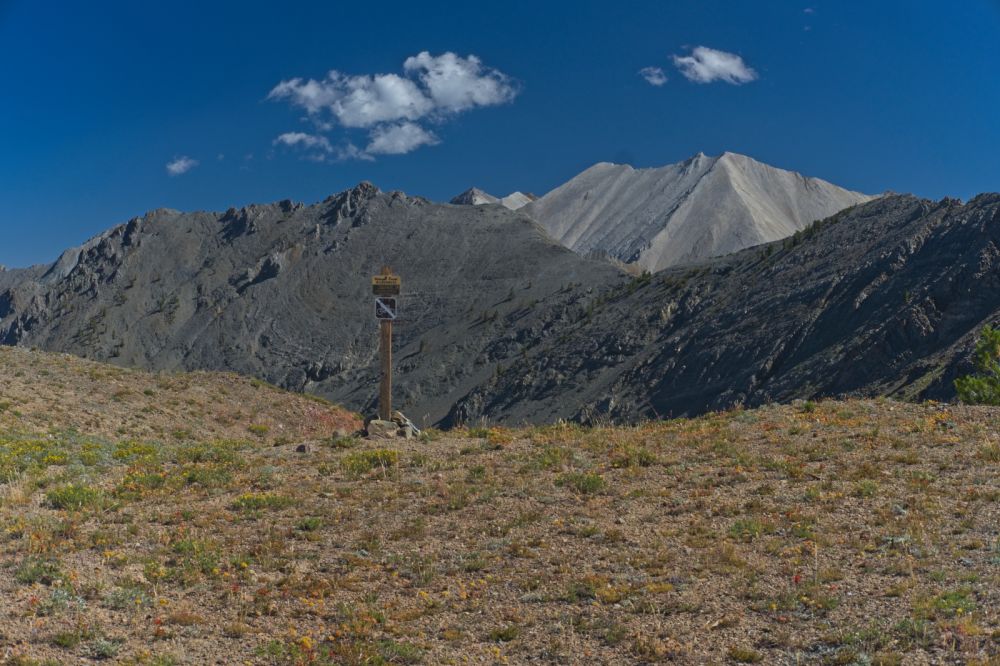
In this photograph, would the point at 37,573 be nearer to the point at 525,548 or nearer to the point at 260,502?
the point at 260,502

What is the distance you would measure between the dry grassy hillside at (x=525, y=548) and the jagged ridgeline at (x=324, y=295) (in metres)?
64.7

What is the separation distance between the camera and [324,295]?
117312 millimetres

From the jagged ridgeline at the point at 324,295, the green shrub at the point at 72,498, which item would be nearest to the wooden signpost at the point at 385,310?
the green shrub at the point at 72,498

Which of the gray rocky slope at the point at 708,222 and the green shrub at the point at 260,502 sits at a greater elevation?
the gray rocky slope at the point at 708,222

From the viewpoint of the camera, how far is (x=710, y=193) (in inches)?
7500

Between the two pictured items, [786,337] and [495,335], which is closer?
[786,337]

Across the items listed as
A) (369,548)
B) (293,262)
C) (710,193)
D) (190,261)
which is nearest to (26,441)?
(369,548)

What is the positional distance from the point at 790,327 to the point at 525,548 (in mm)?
56160

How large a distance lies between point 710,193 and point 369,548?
190979 millimetres

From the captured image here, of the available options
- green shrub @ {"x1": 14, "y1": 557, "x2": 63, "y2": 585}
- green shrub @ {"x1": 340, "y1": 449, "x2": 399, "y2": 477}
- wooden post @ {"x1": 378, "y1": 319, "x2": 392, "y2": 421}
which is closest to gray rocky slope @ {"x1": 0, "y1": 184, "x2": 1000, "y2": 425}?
wooden post @ {"x1": 378, "y1": 319, "x2": 392, "y2": 421}

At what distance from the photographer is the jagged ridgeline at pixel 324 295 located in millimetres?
94375

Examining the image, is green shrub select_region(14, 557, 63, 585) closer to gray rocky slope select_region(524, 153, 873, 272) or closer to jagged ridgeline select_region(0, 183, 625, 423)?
jagged ridgeline select_region(0, 183, 625, 423)

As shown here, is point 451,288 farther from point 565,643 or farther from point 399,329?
point 565,643

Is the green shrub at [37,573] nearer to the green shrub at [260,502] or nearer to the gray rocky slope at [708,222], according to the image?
the green shrub at [260,502]
